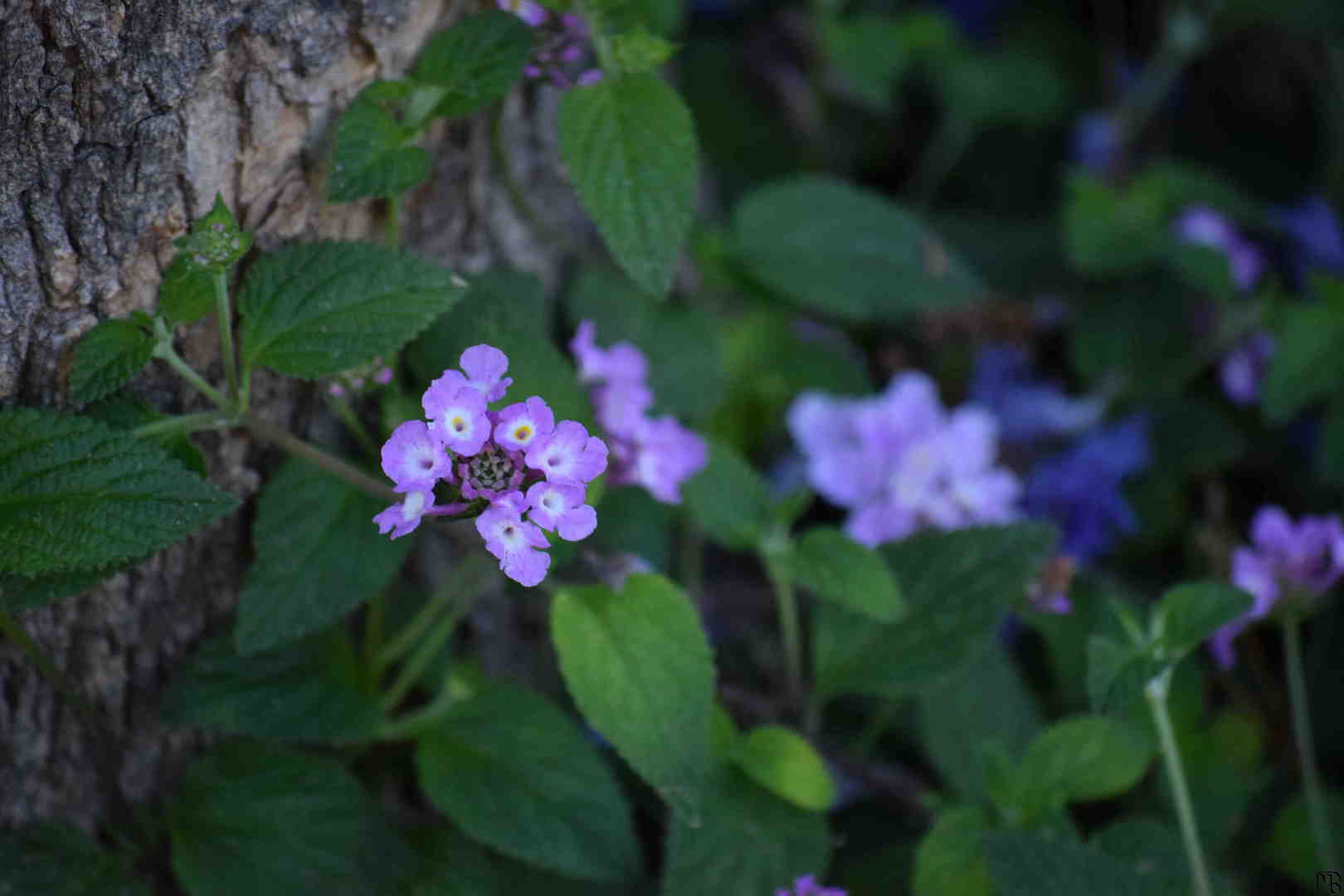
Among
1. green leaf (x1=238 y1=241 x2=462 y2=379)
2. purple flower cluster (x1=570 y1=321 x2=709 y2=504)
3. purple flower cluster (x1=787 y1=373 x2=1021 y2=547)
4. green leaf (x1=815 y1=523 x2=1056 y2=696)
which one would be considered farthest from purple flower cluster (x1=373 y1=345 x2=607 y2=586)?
purple flower cluster (x1=787 y1=373 x2=1021 y2=547)

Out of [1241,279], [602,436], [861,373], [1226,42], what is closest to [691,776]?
[602,436]

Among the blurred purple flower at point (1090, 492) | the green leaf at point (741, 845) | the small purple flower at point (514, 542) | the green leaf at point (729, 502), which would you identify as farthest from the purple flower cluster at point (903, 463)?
the small purple flower at point (514, 542)

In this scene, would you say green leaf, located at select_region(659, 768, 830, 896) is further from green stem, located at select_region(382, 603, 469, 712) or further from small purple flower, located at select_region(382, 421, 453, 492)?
small purple flower, located at select_region(382, 421, 453, 492)

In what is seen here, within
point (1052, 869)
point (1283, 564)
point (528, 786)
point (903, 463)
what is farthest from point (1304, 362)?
point (528, 786)

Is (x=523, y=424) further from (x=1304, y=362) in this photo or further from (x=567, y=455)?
(x=1304, y=362)

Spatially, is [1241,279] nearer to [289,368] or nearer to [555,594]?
[555,594]

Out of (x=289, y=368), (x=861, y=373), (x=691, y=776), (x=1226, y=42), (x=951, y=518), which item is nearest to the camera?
(x=289, y=368)

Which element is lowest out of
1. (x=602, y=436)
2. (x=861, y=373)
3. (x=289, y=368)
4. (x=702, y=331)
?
(x=861, y=373)
